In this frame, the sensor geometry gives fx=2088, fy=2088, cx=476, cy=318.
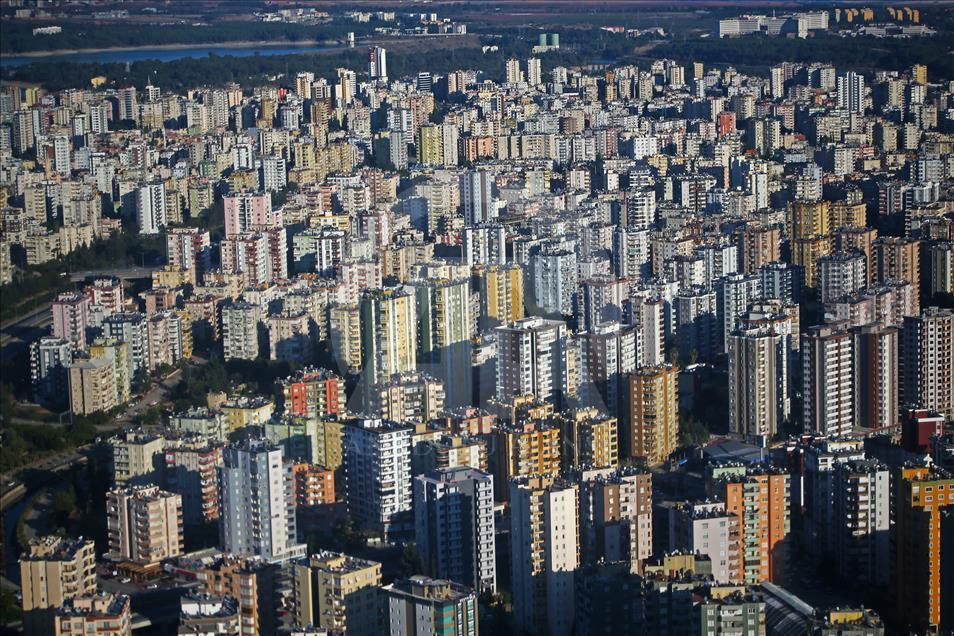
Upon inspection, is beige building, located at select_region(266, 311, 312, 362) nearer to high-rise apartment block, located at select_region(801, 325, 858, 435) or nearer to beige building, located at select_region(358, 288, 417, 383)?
beige building, located at select_region(358, 288, 417, 383)

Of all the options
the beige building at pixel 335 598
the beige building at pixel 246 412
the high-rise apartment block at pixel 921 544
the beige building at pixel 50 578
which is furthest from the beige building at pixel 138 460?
the high-rise apartment block at pixel 921 544

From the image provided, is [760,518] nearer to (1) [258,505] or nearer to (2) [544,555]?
(2) [544,555]

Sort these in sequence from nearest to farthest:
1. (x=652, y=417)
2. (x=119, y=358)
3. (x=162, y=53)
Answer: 1. (x=652, y=417)
2. (x=119, y=358)
3. (x=162, y=53)

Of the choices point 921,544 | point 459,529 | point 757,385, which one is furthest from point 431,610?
point 757,385

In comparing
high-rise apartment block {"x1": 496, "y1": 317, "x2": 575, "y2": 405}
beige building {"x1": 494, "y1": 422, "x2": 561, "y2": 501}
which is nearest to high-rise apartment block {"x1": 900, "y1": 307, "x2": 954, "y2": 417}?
high-rise apartment block {"x1": 496, "y1": 317, "x2": 575, "y2": 405}

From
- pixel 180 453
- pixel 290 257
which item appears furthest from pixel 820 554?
pixel 290 257
